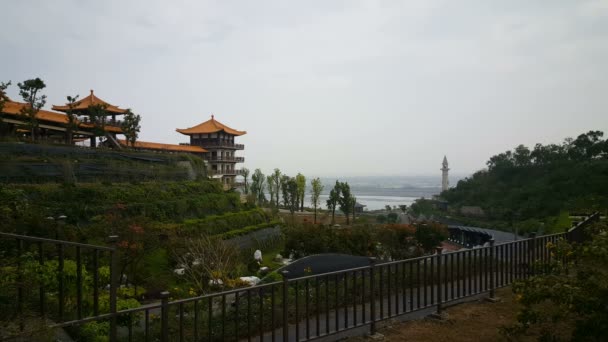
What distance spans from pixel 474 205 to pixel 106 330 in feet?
137

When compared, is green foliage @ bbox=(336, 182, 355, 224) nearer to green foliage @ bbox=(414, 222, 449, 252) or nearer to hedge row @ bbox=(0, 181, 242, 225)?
hedge row @ bbox=(0, 181, 242, 225)

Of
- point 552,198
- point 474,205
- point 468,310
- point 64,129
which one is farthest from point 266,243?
point 474,205

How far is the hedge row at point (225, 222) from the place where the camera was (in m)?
18.9

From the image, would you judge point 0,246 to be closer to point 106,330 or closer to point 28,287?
point 28,287

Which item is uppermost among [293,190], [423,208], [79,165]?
[79,165]

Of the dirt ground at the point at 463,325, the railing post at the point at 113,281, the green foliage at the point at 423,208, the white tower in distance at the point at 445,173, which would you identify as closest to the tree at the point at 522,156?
the green foliage at the point at 423,208

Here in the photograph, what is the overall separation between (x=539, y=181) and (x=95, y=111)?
3896cm

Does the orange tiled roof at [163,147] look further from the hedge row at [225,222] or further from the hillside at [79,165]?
the hedge row at [225,222]

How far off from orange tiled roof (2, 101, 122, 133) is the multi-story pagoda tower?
11710 mm

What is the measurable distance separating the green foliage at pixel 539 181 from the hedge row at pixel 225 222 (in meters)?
19.5

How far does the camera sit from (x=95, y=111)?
25.4 m

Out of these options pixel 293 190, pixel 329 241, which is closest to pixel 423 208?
pixel 293 190

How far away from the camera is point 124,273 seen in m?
13.0

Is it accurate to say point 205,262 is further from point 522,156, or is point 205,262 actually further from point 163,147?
point 522,156
